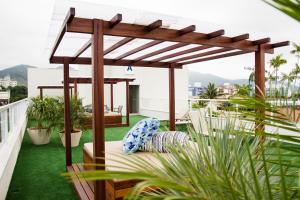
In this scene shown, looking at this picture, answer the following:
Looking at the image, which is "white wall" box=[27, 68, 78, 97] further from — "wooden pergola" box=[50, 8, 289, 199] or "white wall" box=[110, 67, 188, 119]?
"wooden pergola" box=[50, 8, 289, 199]

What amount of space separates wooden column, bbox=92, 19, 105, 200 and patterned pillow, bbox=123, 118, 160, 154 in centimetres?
92

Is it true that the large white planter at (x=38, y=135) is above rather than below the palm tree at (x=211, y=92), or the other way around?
below

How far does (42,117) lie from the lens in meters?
6.86

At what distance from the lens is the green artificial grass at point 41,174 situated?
3.67m

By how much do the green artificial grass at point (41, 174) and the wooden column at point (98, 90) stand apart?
0.71 m

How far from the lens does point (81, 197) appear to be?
3.24m

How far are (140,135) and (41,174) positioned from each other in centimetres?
225

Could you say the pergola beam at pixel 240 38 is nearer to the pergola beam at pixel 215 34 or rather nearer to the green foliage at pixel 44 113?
the pergola beam at pixel 215 34

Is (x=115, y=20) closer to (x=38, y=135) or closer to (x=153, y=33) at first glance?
(x=153, y=33)

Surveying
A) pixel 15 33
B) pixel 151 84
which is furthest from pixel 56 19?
pixel 15 33

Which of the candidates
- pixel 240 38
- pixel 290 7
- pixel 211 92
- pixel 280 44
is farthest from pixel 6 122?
pixel 211 92

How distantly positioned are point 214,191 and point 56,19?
15.3 ft

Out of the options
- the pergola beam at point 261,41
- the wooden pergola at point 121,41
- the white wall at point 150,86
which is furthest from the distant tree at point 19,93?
the pergola beam at point 261,41

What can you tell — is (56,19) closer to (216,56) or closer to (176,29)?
(176,29)
